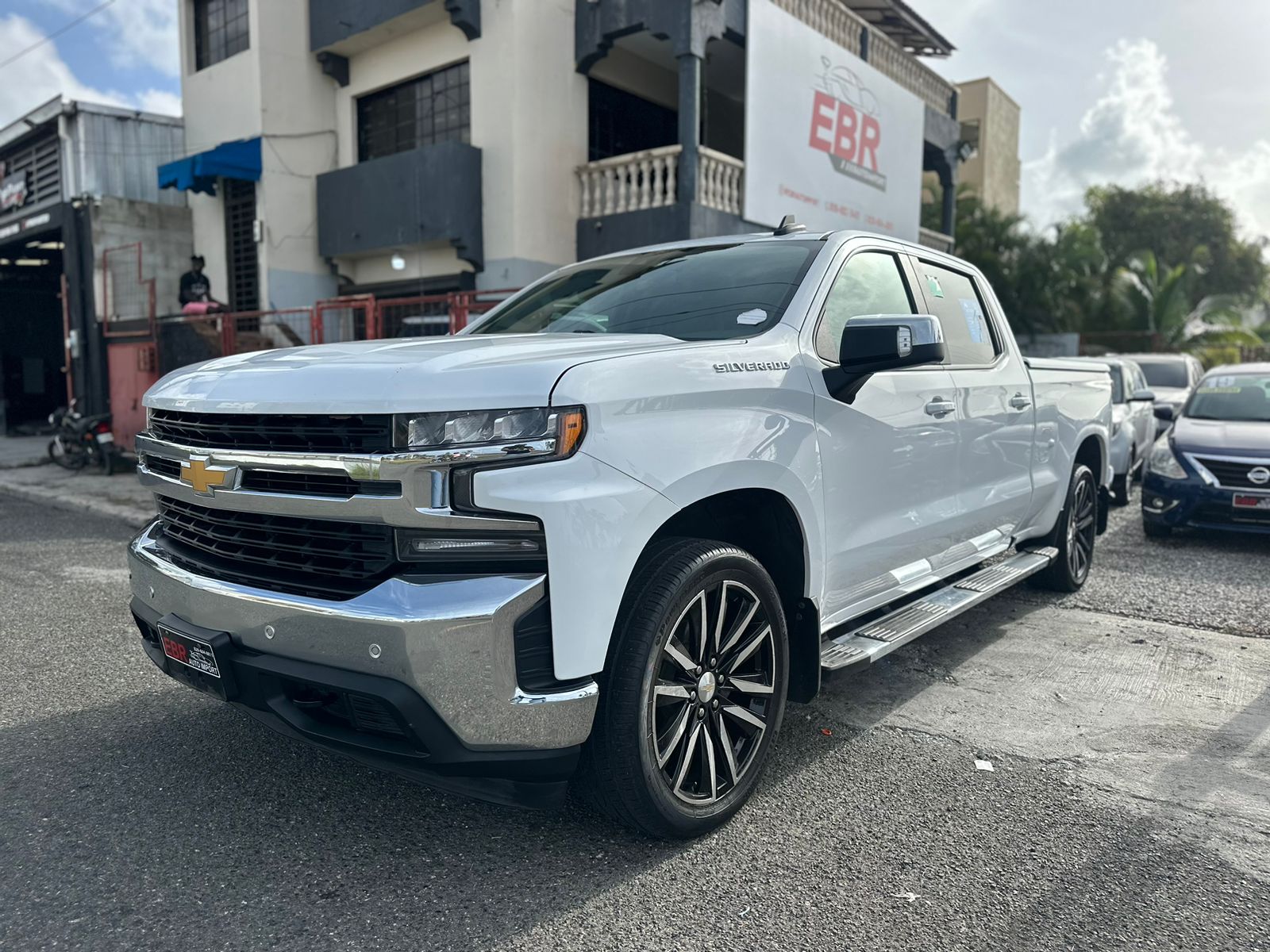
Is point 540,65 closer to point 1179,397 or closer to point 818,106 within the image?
point 818,106

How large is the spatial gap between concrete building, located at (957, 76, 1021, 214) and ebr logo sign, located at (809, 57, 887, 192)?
66.8 ft

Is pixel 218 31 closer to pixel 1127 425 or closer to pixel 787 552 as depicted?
pixel 1127 425

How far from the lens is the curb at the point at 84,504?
9102mm

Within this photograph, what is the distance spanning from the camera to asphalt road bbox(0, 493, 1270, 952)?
2479mm

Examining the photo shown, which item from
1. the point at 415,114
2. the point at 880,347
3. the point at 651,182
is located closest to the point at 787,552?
the point at 880,347

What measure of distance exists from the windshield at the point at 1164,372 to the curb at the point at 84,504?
13.0 meters

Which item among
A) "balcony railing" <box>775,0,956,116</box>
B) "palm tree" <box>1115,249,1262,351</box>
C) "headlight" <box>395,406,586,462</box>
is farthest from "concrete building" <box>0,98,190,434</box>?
"palm tree" <box>1115,249,1262,351</box>

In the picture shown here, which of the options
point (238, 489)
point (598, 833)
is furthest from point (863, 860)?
point (238, 489)

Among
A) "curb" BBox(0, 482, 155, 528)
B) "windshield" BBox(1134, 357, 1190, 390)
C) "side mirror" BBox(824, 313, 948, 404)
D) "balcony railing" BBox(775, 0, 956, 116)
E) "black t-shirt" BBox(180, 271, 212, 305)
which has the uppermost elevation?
"balcony railing" BBox(775, 0, 956, 116)

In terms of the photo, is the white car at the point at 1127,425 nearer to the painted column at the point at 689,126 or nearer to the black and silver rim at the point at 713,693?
the painted column at the point at 689,126

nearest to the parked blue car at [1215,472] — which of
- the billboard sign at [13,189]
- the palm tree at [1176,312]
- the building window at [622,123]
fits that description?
the building window at [622,123]

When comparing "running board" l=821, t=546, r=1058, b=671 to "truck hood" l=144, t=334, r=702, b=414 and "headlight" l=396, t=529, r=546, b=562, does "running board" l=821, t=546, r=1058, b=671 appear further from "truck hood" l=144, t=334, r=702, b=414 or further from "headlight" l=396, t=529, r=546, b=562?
"headlight" l=396, t=529, r=546, b=562

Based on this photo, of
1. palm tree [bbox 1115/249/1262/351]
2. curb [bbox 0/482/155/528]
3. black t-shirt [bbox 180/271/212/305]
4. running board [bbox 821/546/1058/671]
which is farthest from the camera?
palm tree [bbox 1115/249/1262/351]

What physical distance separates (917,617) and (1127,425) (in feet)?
24.5
